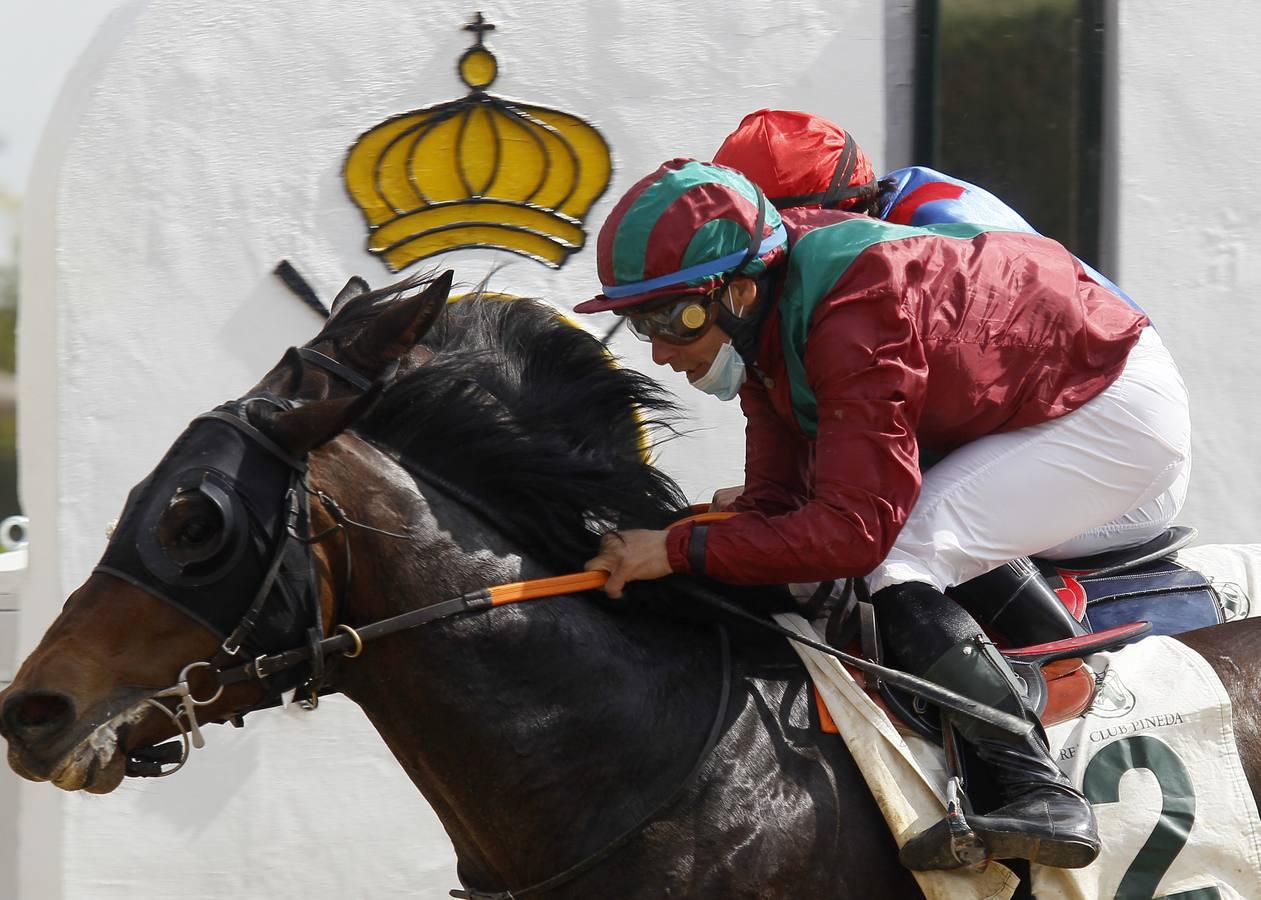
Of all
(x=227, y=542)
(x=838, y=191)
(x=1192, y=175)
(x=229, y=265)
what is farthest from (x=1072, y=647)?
(x=229, y=265)

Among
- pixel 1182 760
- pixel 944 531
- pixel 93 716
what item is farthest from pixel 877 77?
pixel 93 716

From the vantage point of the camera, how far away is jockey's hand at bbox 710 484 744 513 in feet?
9.98

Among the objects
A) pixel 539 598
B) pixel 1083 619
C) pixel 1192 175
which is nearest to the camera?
pixel 539 598

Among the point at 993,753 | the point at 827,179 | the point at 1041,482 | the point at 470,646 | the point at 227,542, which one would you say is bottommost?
the point at 993,753

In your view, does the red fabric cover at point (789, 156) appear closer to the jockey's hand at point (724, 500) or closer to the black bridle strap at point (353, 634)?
the jockey's hand at point (724, 500)

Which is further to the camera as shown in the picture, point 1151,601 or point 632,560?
point 1151,601

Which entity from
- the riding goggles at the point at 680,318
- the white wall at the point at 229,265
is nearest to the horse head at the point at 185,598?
the riding goggles at the point at 680,318

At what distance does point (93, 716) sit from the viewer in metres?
2.25

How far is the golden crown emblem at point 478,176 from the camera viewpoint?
4.30 m

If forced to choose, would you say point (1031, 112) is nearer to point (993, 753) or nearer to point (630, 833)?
point (993, 753)

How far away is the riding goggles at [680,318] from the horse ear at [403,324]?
1.24 ft

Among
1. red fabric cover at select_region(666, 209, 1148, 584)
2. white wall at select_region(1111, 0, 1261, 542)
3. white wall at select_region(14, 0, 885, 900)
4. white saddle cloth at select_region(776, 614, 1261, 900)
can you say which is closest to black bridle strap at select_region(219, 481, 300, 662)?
red fabric cover at select_region(666, 209, 1148, 584)

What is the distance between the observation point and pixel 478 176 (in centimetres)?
434

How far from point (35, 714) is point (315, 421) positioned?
0.68 m
